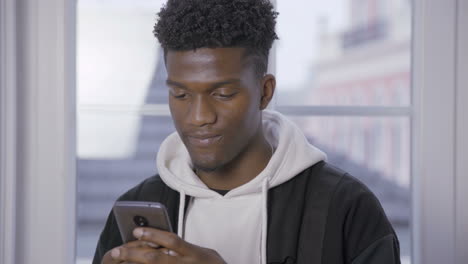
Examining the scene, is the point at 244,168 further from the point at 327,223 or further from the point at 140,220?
the point at 140,220

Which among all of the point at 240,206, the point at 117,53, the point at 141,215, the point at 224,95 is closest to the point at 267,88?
the point at 224,95

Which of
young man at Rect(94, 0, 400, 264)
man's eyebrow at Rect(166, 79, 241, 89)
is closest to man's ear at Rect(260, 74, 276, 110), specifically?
young man at Rect(94, 0, 400, 264)

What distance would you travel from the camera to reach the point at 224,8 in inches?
45.4

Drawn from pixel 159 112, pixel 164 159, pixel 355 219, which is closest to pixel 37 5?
pixel 159 112

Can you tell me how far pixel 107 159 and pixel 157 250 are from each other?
2.50ft

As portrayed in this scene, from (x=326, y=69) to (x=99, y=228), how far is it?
415 cm

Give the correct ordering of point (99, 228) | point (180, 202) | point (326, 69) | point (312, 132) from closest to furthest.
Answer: point (180, 202), point (99, 228), point (312, 132), point (326, 69)

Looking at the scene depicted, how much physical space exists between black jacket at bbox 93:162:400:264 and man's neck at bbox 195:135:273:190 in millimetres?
64

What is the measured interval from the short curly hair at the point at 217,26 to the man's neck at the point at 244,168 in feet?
0.60

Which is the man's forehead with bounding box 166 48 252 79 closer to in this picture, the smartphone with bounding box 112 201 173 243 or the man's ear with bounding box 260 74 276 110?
the man's ear with bounding box 260 74 276 110

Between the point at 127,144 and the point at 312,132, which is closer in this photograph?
the point at 127,144

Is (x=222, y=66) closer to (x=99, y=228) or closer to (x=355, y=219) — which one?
(x=355, y=219)

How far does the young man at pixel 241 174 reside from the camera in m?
1.14

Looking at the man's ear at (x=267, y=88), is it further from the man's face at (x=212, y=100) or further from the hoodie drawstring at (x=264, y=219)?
the hoodie drawstring at (x=264, y=219)
